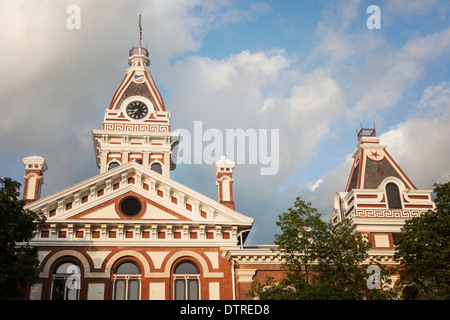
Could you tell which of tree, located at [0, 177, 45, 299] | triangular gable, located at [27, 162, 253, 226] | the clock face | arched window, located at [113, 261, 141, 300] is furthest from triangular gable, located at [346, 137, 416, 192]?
tree, located at [0, 177, 45, 299]

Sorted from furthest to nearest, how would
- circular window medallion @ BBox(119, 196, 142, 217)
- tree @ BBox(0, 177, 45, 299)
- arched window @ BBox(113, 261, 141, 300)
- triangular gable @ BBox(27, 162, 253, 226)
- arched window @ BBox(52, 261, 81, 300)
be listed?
circular window medallion @ BBox(119, 196, 142, 217), triangular gable @ BBox(27, 162, 253, 226), arched window @ BBox(113, 261, 141, 300), arched window @ BBox(52, 261, 81, 300), tree @ BBox(0, 177, 45, 299)

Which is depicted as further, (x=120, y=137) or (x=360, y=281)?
(x=120, y=137)

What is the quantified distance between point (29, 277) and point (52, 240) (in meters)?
5.10

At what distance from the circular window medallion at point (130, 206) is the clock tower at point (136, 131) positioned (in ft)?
37.7

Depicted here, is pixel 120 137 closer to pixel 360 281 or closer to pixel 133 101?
pixel 133 101

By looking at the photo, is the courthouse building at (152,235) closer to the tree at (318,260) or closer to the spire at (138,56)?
the tree at (318,260)

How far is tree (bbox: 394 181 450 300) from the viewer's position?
2662 cm

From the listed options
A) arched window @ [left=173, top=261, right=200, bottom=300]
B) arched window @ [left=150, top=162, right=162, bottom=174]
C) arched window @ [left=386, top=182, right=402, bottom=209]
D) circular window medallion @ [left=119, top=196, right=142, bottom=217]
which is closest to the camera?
arched window @ [left=173, top=261, right=200, bottom=300]

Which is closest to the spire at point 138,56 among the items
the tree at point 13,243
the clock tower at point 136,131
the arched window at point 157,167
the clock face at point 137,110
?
the clock tower at point 136,131

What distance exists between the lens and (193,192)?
30.7 meters

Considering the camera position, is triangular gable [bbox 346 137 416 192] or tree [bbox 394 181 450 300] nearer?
tree [bbox 394 181 450 300]

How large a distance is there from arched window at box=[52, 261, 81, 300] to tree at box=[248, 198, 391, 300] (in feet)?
33.7

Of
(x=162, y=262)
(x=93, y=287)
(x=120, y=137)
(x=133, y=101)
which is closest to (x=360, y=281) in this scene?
(x=162, y=262)

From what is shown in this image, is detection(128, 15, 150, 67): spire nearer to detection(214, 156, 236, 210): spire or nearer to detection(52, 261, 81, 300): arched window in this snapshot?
detection(214, 156, 236, 210): spire
